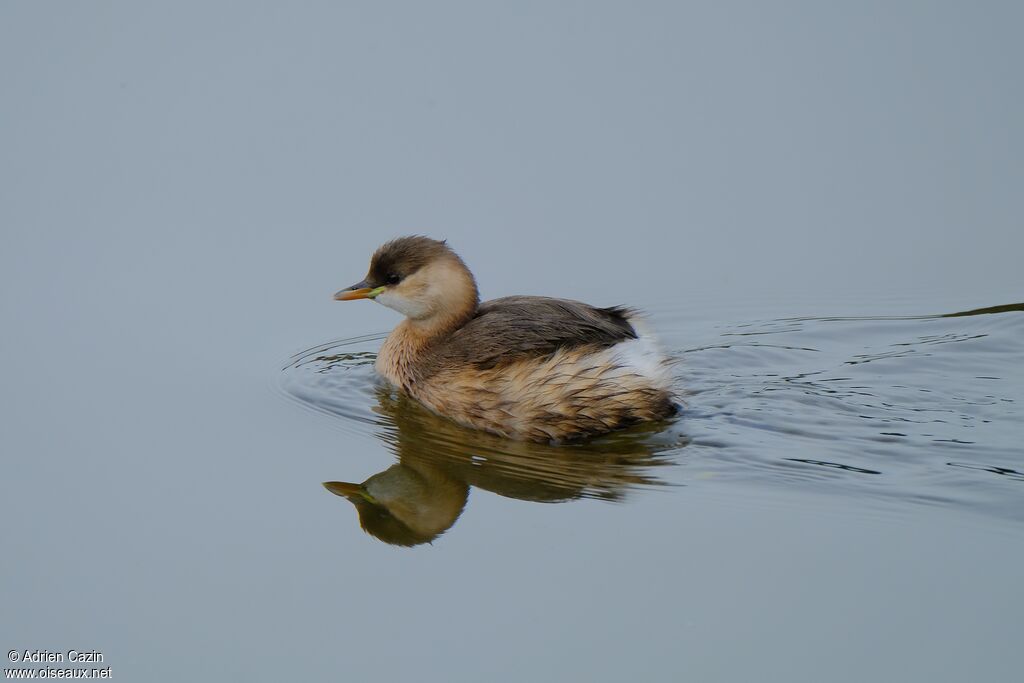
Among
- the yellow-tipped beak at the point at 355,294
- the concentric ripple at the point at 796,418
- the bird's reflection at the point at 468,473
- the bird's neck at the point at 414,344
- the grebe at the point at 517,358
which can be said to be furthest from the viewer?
the yellow-tipped beak at the point at 355,294

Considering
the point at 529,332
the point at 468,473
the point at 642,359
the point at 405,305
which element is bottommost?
the point at 468,473

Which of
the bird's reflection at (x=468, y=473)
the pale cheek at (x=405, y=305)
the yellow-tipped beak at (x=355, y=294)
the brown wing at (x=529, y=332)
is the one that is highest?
the yellow-tipped beak at (x=355, y=294)

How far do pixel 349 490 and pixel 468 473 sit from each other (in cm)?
55

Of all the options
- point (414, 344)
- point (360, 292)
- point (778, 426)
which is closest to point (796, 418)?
point (778, 426)

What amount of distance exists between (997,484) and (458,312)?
278cm

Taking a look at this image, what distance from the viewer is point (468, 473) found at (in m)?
6.21

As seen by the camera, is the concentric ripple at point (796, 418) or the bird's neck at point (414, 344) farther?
the bird's neck at point (414, 344)

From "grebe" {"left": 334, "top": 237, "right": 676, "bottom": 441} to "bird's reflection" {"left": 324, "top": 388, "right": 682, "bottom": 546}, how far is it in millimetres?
106

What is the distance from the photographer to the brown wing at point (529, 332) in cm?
661

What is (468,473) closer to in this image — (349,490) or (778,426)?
(349,490)

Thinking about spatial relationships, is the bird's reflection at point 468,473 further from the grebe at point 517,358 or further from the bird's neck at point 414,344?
the bird's neck at point 414,344

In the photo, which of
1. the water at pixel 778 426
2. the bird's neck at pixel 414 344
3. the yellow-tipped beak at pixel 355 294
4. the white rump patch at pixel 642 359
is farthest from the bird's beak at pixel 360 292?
the white rump patch at pixel 642 359

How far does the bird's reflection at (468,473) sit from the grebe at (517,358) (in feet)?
0.35

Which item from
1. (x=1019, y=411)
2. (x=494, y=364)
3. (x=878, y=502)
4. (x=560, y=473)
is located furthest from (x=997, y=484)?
(x=494, y=364)
